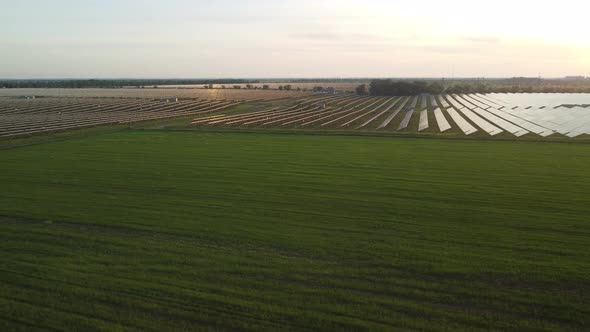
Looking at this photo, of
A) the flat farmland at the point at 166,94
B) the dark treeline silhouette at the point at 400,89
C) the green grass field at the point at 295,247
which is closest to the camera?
the green grass field at the point at 295,247

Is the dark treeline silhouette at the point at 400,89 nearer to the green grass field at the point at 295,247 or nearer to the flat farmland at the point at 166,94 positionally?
the flat farmland at the point at 166,94

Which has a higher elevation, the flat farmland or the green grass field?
the flat farmland

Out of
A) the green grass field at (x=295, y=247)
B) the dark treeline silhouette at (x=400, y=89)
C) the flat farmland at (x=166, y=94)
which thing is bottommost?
the green grass field at (x=295, y=247)

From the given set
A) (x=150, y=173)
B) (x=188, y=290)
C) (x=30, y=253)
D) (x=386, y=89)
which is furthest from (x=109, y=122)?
(x=386, y=89)

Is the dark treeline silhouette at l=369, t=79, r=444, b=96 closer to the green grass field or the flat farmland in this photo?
the flat farmland

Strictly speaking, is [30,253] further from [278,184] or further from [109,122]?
[109,122]

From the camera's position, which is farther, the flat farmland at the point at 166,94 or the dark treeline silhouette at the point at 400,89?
the dark treeline silhouette at the point at 400,89

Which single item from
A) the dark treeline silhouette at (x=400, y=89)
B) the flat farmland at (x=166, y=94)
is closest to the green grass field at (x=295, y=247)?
the flat farmland at (x=166, y=94)

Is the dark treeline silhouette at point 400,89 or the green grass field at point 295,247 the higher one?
the dark treeline silhouette at point 400,89

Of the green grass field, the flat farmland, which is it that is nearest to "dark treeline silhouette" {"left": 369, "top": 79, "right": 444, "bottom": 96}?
the flat farmland
